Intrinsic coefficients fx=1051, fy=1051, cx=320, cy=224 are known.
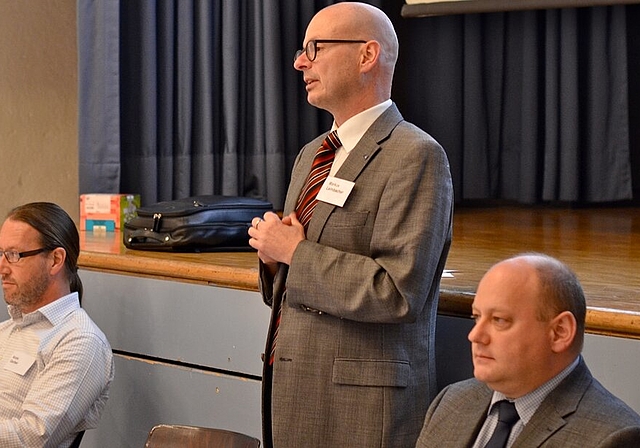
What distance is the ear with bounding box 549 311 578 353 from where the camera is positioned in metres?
1.67

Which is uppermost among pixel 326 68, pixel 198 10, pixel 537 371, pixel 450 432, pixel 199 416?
pixel 198 10

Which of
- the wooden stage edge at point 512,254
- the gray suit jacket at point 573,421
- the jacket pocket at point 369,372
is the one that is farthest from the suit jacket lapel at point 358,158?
the gray suit jacket at point 573,421

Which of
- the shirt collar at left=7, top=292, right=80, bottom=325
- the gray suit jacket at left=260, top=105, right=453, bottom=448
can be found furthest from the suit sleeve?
the shirt collar at left=7, top=292, right=80, bottom=325

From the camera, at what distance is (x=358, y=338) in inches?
82.7

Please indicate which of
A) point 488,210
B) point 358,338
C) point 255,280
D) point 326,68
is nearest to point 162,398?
point 255,280

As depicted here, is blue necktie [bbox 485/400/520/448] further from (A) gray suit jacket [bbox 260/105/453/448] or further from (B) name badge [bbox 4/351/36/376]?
(B) name badge [bbox 4/351/36/376]

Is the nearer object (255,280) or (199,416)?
(255,280)

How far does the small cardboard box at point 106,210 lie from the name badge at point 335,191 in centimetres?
189

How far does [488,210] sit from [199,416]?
84.2 inches

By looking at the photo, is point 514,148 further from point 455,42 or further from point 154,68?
point 154,68

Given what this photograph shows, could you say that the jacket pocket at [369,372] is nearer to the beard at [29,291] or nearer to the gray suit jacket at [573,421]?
the gray suit jacket at [573,421]

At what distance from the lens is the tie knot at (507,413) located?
173 centimetres

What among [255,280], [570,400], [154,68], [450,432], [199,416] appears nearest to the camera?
[570,400]

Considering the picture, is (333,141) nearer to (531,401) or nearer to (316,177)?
(316,177)
